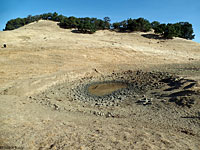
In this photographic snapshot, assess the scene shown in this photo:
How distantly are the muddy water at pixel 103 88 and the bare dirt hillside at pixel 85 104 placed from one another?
432 mm

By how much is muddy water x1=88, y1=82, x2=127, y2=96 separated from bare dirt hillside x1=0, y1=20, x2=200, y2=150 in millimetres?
432

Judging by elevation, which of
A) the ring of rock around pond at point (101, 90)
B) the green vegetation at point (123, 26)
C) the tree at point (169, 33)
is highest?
the green vegetation at point (123, 26)

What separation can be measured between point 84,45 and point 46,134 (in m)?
17.9

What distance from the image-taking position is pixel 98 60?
1906 centimetres

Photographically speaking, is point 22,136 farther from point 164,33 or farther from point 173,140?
point 164,33

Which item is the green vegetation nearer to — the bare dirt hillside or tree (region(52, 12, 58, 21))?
tree (region(52, 12, 58, 21))

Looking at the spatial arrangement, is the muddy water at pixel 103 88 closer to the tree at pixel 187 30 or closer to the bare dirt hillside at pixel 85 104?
the bare dirt hillside at pixel 85 104

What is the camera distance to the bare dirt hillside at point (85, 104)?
4.09 m

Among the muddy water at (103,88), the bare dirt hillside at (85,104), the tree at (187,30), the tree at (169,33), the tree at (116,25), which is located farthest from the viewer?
the tree at (187,30)

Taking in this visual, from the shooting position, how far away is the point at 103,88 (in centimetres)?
1256

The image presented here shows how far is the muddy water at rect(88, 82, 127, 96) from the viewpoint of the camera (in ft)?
37.8

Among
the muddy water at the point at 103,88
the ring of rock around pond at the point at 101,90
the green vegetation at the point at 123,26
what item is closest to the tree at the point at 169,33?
the green vegetation at the point at 123,26

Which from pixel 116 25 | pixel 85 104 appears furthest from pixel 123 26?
pixel 85 104

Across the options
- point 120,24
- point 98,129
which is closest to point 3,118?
point 98,129
